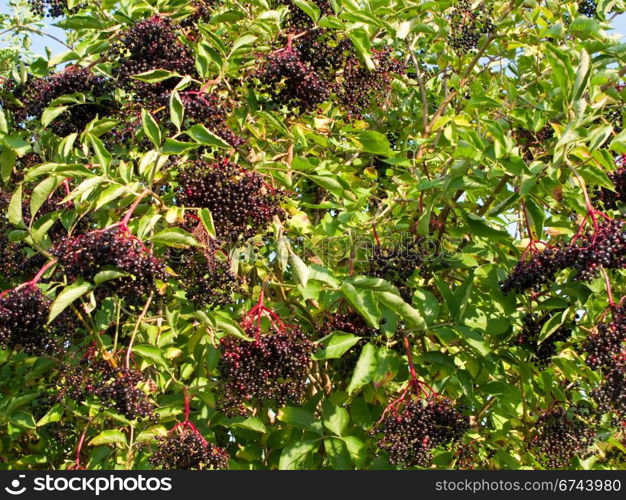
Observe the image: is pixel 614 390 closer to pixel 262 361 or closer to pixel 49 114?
pixel 262 361

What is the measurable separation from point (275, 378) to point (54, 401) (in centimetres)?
111

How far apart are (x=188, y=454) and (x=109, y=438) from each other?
469 millimetres

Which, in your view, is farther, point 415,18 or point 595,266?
point 415,18

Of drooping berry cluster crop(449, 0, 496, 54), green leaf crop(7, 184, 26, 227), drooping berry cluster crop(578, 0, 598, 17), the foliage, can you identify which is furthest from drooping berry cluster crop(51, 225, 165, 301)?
drooping berry cluster crop(578, 0, 598, 17)

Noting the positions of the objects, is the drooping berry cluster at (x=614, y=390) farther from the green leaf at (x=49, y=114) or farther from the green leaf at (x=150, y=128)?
the green leaf at (x=49, y=114)

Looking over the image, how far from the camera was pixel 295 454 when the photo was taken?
3254 mm

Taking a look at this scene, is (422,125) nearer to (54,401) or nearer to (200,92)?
(200,92)

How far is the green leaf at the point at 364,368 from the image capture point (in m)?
2.96

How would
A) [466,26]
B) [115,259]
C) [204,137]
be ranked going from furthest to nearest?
[466,26] < [204,137] < [115,259]

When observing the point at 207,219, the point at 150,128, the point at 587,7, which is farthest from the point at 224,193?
the point at 587,7

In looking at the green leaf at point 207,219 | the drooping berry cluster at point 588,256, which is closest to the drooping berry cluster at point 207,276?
the green leaf at point 207,219

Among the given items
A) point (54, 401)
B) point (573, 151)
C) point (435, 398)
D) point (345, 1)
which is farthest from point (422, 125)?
point (54, 401)

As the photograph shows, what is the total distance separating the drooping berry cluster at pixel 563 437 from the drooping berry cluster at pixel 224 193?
1.48 meters

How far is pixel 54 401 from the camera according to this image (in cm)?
338
